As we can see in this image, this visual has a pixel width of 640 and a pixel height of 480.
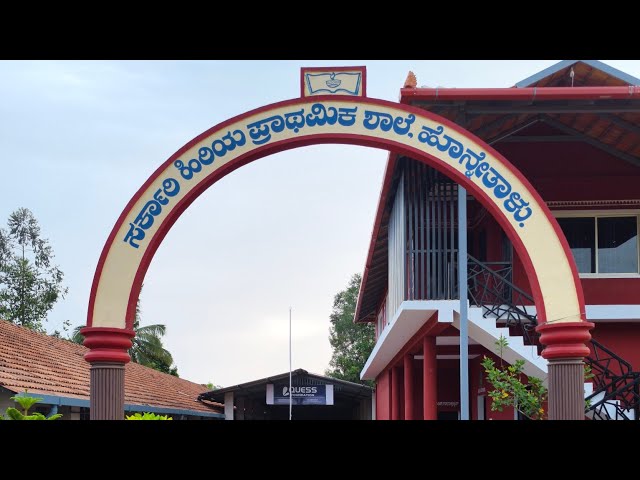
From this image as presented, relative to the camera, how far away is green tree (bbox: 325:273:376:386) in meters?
54.8

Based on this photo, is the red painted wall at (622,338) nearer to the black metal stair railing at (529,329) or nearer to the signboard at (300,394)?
the black metal stair railing at (529,329)

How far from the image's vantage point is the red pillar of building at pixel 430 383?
1575cm

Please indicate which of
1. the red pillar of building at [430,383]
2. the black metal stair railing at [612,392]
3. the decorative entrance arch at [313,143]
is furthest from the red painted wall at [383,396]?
the decorative entrance arch at [313,143]

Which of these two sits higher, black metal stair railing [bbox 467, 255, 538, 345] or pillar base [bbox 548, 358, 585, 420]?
black metal stair railing [bbox 467, 255, 538, 345]

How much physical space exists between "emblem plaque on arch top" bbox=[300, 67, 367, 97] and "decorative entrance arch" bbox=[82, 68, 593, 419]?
2 cm

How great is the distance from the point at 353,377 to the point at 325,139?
44.5 m

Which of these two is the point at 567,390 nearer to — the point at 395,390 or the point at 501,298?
the point at 501,298

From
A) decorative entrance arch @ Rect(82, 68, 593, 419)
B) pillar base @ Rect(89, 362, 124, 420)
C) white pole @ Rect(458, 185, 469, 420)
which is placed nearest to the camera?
pillar base @ Rect(89, 362, 124, 420)

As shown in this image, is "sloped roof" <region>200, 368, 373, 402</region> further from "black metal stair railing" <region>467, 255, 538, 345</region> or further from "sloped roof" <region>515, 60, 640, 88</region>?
"sloped roof" <region>515, 60, 640, 88</region>

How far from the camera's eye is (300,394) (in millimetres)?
28375

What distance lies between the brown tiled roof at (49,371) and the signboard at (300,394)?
340 centimetres

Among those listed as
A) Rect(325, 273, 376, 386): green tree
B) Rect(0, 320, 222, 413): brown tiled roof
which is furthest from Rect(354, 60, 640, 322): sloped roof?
Rect(325, 273, 376, 386): green tree
